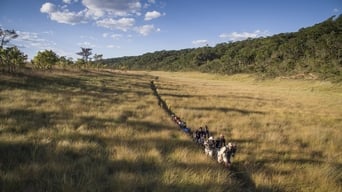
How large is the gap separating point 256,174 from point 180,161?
6.87 feet

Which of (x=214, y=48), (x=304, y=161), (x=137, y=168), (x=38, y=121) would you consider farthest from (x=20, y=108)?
(x=214, y=48)

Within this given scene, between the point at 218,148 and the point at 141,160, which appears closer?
the point at 141,160

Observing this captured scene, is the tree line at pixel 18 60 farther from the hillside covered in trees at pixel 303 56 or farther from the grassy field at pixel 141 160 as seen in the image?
the hillside covered in trees at pixel 303 56

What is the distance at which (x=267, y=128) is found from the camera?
50.3ft

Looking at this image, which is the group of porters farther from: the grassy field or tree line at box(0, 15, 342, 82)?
tree line at box(0, 15, 342, 82)

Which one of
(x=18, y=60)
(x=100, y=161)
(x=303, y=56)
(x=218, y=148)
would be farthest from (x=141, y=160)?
(x=303, y=56)

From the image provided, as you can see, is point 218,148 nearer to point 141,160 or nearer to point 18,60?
point 141,160

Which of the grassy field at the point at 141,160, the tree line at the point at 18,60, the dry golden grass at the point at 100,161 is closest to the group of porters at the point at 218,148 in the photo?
the grassy field at the point at 141,160

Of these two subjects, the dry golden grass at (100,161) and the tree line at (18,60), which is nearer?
the dry golden grass at (100,161)

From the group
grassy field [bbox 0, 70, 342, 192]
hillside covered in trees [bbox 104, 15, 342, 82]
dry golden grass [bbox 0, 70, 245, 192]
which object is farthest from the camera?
hillside covered in trees [bbox 104, 15, 342, 82]

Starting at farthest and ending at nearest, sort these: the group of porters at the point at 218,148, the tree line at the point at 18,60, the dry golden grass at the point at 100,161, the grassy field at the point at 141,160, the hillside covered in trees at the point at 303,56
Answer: the hillside covered in trees at the point at 303,56
the tree line at the point at 18,60
the group of porters at the point at 218,148
the grassy field at the point at 141,160
the dry golden grass at the point at 100,161

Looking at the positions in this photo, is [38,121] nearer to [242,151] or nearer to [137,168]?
[137,168]

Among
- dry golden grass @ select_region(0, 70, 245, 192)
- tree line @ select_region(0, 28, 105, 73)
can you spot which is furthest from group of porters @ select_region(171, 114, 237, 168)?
tree line @ select_region(0, 28, 105, 73)

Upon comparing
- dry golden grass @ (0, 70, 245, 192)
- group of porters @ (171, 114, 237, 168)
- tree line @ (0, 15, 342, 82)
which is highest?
tree line @ (0, 15, 342, 82)
